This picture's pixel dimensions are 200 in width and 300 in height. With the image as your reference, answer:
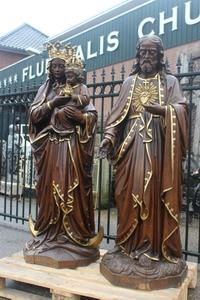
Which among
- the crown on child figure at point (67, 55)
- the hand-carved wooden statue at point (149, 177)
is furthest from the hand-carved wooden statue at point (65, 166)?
the hand-carved wooden statue at point (149, 177)

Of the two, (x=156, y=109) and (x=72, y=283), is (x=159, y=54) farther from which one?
(x=72, y=283)

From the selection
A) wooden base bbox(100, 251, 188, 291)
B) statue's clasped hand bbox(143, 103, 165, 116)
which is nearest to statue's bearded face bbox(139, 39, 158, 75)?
statue's clasped hand bbox(143, 103, 165, 116)

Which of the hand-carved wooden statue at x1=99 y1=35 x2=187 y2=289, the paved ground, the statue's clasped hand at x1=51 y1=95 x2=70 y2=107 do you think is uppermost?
the statue's clasped hand at x1=51 y1=95 x2=70 y2=107

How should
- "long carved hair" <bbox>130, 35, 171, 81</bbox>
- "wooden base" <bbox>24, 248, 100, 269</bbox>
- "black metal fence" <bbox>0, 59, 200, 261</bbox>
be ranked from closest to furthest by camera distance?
"long carved hair" <bbox>130, 35, 171, 81</bbox> → "wooden base" <bbox>24, 248, 100, 269</bbox> → "black metal fence" <bbox>0, 59, 200, 261</bbox>

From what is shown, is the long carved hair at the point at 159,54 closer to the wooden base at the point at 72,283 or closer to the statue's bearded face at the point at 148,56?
the statue's bearded face at the point at 148,56

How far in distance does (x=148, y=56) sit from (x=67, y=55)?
81cm

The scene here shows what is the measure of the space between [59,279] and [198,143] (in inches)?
219

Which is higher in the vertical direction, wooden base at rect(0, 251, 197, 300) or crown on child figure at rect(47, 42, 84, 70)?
crown on child figure at rect(47, 42, 84, 70)

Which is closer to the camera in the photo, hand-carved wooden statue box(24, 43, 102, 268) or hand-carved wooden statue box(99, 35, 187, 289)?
hand-carved wooden statue box(99, 35, 187, 289)

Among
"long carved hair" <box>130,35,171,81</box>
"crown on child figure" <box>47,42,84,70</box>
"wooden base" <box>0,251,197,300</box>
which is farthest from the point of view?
"crown on child figure" <box>47,42,84,70</box>

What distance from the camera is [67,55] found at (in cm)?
377

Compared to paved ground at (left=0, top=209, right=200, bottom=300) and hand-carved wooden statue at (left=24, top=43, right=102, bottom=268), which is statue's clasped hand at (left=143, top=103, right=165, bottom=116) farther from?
paved ground at (left=0, top=209, right=200, bottom=300)

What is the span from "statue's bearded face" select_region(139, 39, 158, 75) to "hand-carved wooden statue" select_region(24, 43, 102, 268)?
671 millimetres

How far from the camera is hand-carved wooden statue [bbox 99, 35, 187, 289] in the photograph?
127 inches
